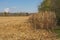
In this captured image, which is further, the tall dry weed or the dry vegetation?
the tall dry weed

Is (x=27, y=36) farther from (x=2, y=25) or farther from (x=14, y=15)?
(x=14, y=15)

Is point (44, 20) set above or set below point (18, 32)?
above

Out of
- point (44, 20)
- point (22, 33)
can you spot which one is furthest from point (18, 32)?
point (44, 20)

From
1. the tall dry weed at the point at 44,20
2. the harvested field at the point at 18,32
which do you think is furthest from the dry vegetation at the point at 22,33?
the tall dry weed at the point at 44,20

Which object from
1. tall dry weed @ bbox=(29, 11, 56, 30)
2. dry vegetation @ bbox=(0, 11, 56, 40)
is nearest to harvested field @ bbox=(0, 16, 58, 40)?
dry vegetation @ bbox=(0, 11, 56, 40)

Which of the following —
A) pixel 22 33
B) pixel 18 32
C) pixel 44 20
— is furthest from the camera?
pixel 44 20

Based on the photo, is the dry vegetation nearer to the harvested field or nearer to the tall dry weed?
the harvested field

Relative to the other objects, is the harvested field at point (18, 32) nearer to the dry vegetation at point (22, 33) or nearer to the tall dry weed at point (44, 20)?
the dry vegetation at point (22, 33)

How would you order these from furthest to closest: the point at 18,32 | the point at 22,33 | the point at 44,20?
the point at 44,20, the point at 18,32, the point at 22,33

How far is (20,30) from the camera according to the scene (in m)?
27.8

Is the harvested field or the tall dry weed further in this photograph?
the tall dry weed

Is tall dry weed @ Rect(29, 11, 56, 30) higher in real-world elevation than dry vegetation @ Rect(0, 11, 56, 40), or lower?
higher

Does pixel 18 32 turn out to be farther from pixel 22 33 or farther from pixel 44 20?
pixel 44 20

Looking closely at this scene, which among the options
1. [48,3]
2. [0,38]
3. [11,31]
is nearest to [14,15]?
[48,3]
